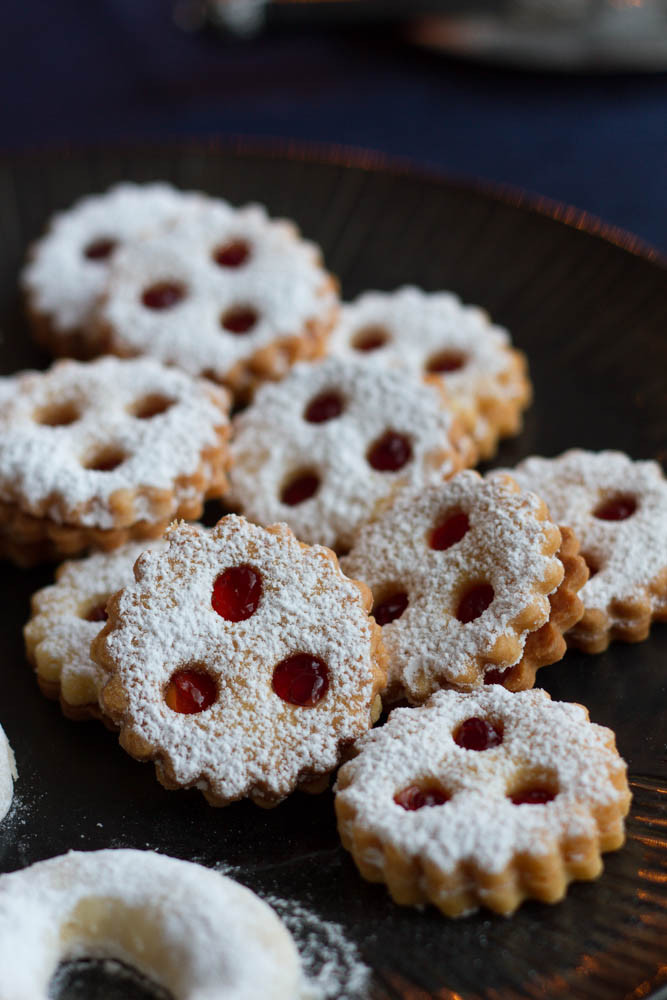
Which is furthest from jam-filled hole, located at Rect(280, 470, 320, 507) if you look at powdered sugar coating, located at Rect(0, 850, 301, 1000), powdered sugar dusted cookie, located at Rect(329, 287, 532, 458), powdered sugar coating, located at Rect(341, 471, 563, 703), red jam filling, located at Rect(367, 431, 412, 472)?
powdered sugar coating, located at Rect(0, 850, 301, 1000)

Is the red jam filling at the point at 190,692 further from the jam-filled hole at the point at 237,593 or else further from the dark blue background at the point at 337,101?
the dark blue background at the point at 337,101

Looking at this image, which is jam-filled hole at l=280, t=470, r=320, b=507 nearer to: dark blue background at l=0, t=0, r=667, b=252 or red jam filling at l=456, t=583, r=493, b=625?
red jam filling at l=456, t=583, r=493, b=625

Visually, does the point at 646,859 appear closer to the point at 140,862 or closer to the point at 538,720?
the point at 538,720

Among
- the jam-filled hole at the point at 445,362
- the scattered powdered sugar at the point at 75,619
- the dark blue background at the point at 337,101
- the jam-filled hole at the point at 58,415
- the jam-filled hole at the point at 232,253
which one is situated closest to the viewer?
the scattered powdered sugar at the point at 75,619

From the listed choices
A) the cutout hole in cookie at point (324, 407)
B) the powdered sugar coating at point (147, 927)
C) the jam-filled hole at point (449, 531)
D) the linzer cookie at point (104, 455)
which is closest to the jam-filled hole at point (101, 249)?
the linzer cookie at point (104, 455)

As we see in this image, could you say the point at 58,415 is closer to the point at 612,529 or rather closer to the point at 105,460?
the point at 105,460

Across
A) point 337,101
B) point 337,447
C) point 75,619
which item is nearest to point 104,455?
point 75,619
